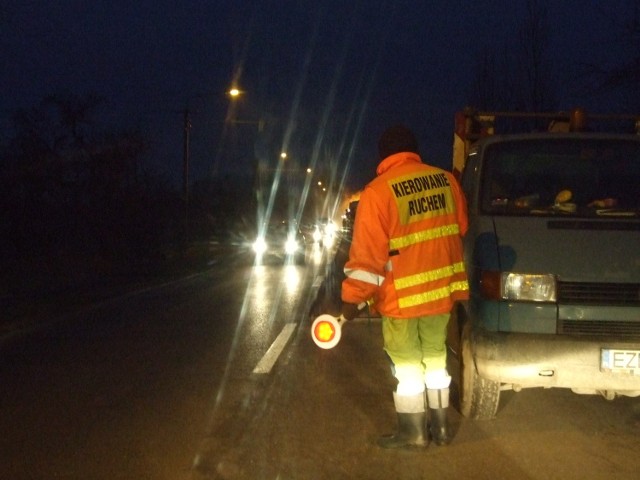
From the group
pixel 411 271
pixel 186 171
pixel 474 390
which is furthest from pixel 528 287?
pixel 186 171

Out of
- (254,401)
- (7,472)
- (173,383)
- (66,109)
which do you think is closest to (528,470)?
(254,401)

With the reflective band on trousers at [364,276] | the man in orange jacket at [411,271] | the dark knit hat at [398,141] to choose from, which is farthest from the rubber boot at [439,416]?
the dark knit hat at [398,141]

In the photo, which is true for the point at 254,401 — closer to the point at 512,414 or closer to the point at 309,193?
the point at 512,414

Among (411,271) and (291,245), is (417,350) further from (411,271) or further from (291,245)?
(291,245)

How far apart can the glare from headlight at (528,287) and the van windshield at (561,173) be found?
0.93m

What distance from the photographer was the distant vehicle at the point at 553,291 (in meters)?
5.99

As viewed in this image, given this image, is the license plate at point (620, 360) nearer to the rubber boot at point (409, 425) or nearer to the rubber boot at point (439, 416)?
the rubber boot at point (439, 416)

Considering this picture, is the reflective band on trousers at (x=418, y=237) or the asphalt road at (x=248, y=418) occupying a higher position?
the reflective band on trousers at (x=418, y=237)

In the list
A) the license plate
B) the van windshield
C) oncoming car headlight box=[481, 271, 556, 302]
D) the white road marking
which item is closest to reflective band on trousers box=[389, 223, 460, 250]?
oncoming car headlight box=[481, 271, 556, 302]

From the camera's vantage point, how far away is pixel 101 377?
29.3 ft

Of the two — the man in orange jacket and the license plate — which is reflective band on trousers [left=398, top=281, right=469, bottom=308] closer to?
the man in orange jacket

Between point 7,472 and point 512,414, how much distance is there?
12.9 feet

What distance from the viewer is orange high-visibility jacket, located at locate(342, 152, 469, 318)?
575cm

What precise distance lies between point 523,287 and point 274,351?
15.6 ft
